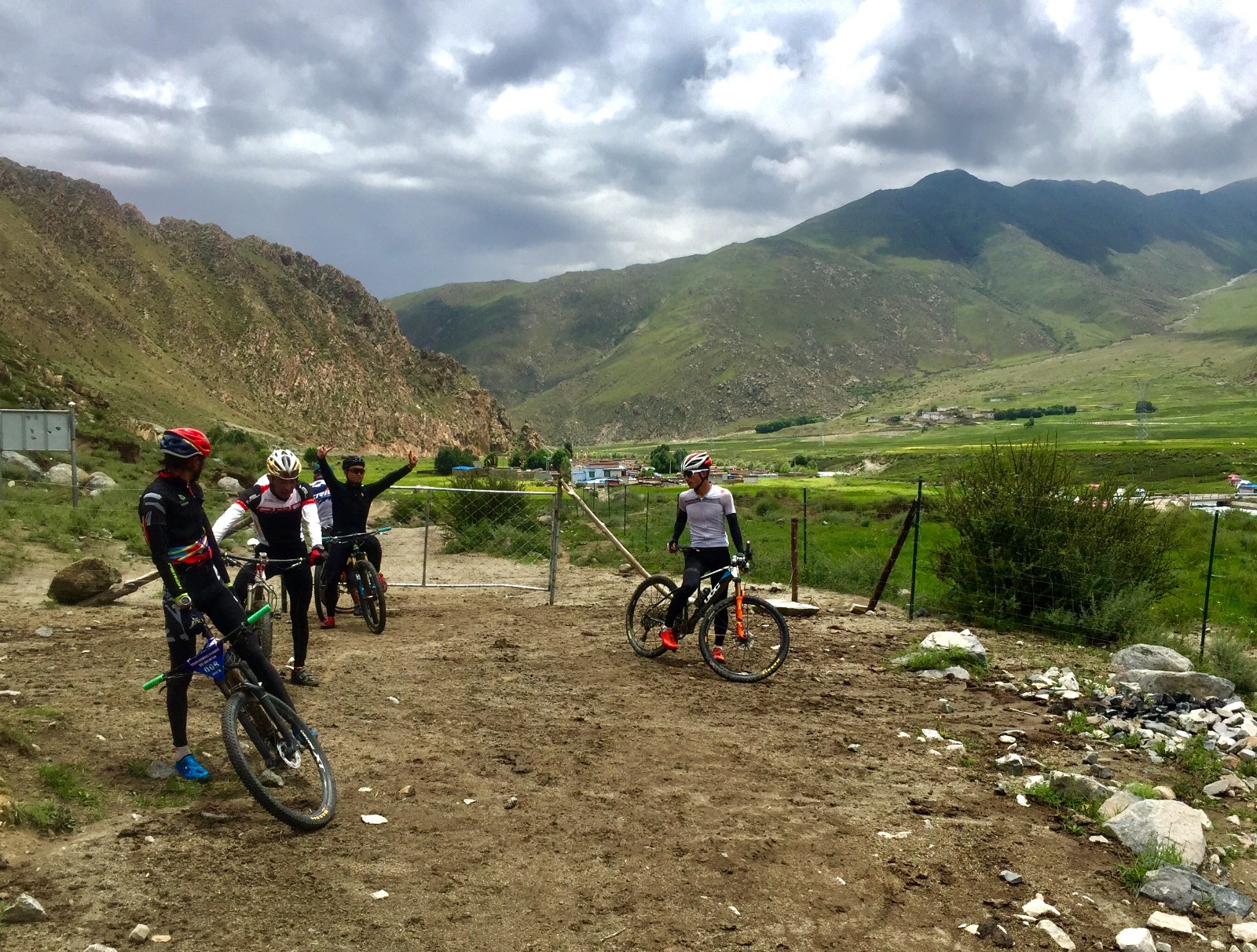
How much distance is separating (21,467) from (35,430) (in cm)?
728

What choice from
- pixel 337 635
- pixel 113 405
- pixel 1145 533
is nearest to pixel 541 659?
pixel 337 635

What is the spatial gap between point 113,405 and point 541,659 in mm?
55478

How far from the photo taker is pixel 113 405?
2168 inches

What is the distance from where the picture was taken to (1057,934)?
4.21m

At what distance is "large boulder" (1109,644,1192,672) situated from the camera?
9.23 metres

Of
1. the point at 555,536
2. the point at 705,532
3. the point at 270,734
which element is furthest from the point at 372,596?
the point at 270,734

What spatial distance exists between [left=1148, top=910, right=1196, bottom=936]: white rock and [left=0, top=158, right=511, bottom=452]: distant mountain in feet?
160

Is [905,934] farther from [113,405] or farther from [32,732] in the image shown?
[113,405]

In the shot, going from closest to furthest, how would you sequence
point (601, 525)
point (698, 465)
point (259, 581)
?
point (259, 581), point (698, 465), point (601, 525)

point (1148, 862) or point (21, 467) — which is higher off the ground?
point (1148, 862)

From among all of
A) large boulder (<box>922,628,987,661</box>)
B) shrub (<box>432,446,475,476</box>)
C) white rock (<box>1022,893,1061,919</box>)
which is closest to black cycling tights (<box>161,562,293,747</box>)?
white rock (<box>1022,893,1061,919</box>)

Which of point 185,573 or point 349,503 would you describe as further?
point 349,503

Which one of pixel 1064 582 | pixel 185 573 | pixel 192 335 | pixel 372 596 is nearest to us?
pixel 185 573

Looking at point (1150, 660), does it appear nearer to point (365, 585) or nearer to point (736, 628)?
point (736, 628)
